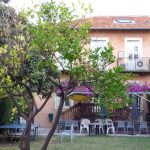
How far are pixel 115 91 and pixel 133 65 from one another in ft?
65.1

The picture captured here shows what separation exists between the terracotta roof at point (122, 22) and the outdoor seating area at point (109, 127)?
7087 millimetres

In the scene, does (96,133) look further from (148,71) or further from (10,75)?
(10,75)

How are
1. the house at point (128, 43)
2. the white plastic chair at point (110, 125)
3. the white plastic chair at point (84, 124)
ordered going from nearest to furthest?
the white plastic chair at point (84, 124) < the white plastic chair at point (110, 125) < the house at point (128, 43)

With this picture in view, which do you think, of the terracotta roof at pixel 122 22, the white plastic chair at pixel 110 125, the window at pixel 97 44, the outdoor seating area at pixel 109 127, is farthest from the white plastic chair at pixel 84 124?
the terracotta roof at pixel 122 22

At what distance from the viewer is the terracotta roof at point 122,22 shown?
87.6ft

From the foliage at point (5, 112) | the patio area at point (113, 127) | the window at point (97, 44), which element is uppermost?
the window at point (97, 44)

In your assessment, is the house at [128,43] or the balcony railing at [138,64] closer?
the balcony railing at [138,64]

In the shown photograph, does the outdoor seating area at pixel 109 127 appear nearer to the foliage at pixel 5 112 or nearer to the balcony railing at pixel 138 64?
the foliage at pixel 5 112

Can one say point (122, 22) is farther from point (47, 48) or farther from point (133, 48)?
point (47, 48)

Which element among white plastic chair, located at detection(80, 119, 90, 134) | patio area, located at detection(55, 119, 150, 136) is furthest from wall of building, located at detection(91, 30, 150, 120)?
white plastic chair, located at detection(80, 119, 90, 134)

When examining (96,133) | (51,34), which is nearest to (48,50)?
(51,34)

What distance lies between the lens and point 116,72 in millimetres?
6211

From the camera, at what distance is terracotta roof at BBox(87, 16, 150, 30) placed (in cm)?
2670

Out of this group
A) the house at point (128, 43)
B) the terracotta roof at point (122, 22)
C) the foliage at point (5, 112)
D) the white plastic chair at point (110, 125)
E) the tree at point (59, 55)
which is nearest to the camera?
the tree at point (59, 55)
